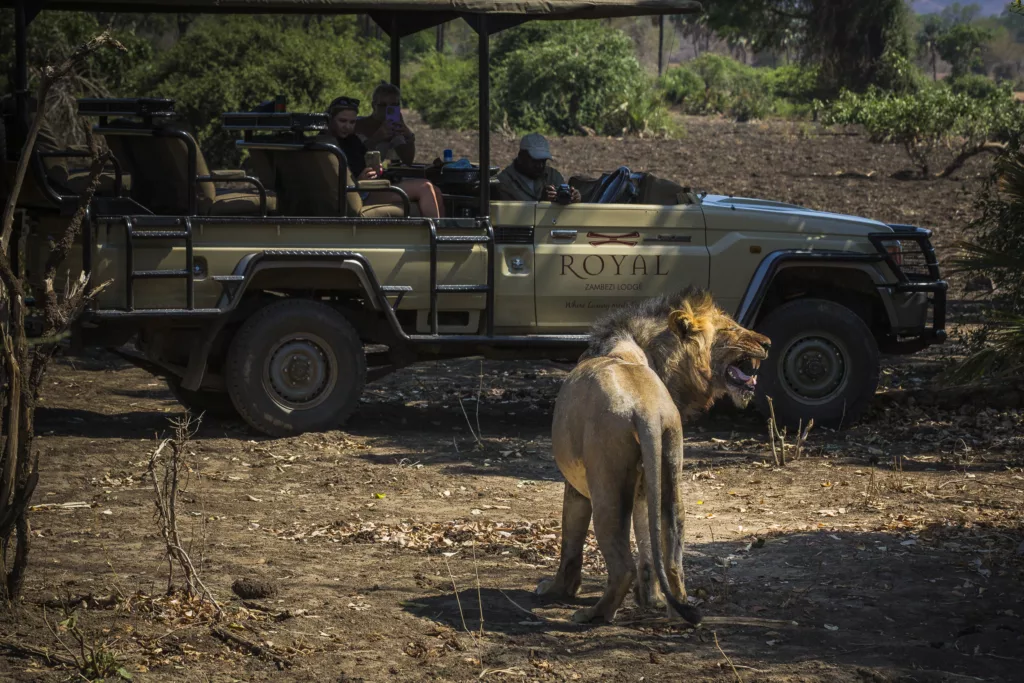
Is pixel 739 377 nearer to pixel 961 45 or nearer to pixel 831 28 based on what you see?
pixel 831 28

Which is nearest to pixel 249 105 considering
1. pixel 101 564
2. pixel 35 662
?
pixel 101 564

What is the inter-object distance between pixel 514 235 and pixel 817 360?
2173mm

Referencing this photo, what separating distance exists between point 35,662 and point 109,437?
13.3 ft

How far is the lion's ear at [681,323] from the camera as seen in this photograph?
5.34m

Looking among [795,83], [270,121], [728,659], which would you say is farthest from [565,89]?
[728,659]

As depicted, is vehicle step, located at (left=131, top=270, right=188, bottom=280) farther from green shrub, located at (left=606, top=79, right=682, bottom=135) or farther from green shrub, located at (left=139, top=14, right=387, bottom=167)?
green shrub, located at (left=606, top=79, right=682, bottom=135)

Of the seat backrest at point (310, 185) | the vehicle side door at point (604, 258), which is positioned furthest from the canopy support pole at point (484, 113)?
the seat backrest at point (310, 185)

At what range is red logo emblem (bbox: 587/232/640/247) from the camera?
340 inches

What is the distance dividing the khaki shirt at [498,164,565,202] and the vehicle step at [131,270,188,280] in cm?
222

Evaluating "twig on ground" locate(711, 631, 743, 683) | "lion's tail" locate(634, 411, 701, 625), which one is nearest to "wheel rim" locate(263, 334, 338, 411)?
"lion's tail" locate(634, 411, 701, 625)

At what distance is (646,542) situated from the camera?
5121 mm

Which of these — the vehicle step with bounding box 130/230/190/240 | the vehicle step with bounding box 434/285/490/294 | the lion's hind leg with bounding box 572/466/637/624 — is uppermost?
the vehicle step with bounding box 130/230/190/240

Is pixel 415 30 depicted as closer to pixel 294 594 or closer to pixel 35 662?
pixel 294 594

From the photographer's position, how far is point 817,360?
29.2 feet
